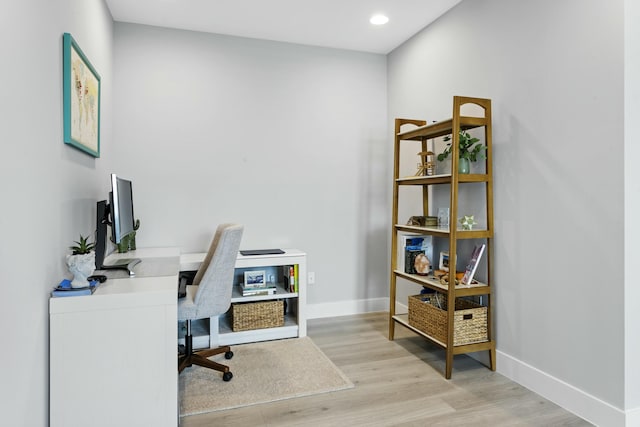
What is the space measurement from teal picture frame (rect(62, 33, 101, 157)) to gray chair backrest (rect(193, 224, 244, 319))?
3.02ft

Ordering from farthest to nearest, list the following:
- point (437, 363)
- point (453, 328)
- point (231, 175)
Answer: point (231, 175)
point (437, 363)
point (453, 328)

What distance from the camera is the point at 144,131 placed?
332 cm

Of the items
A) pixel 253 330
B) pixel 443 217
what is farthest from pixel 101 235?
pixel 443 217

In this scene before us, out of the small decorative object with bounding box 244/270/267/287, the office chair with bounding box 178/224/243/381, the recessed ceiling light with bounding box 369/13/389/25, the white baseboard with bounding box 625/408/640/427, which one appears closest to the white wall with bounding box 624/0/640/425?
the white baseboard with bounding box 625/408/640/427

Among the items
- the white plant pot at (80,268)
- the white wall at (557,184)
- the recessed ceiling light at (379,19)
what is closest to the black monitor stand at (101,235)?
the white plant pot at (80,268)

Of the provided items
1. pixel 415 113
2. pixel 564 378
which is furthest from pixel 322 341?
pixel 415 113

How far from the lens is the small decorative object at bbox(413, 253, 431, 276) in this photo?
299 centimetres

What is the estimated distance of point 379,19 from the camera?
324cm

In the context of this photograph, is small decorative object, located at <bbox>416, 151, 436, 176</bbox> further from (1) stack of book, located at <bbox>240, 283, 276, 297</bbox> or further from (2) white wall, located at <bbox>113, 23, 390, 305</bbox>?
(1) stack of book, located at <bbox>240, 283, 276, 297</bbox>

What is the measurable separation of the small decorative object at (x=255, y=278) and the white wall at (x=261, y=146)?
0.38 meters

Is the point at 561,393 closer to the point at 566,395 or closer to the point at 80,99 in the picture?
the point at 566,395

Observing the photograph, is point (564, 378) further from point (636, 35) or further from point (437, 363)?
point (636, 35)

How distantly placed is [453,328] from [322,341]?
3.58 ft

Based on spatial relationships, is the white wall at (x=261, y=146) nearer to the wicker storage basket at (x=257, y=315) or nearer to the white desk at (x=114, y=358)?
the wicker storage basket at (x=257, y=315)
